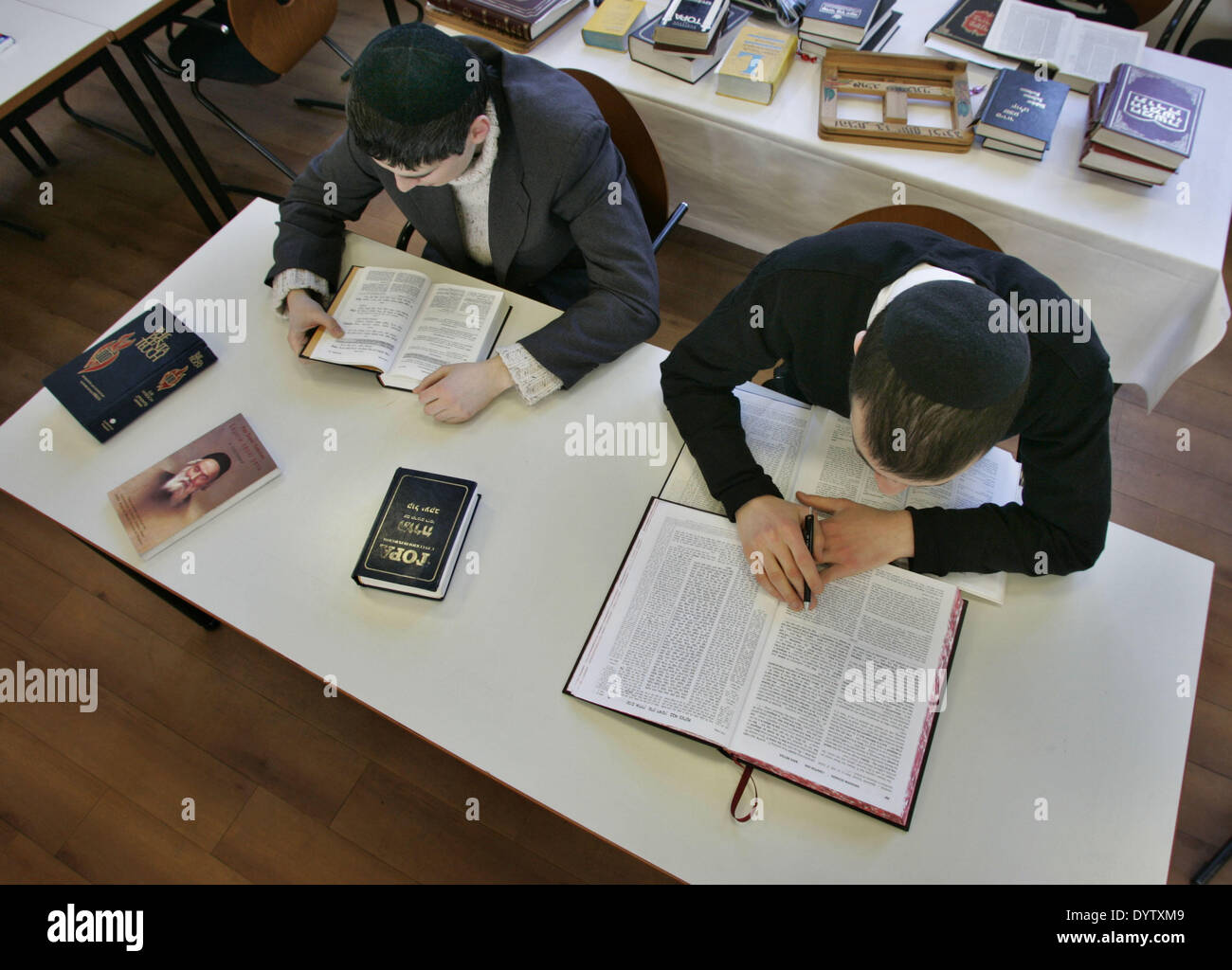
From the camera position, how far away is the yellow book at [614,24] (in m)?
2.10

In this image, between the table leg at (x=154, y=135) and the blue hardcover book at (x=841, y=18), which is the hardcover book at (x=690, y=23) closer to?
the blue hardcover book at (x=841, y=18)

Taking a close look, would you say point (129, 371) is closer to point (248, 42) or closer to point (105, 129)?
point (248, 42)

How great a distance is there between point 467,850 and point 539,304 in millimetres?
1318

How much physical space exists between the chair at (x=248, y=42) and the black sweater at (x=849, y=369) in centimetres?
194

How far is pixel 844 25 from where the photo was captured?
76.1 inches

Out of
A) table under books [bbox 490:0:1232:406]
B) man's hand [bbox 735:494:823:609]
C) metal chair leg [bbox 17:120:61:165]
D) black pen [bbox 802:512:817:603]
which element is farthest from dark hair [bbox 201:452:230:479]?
metal chair leg [bbox 17:120:61:165]

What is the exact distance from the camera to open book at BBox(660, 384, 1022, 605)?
124 centimetres

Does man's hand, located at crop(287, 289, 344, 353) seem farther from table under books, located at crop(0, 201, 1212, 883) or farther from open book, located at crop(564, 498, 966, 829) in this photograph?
open book, located at crop(564, 498, 966, 829)

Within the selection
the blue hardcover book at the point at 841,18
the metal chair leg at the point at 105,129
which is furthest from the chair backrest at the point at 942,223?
the metal chair leg at the point at 105,129

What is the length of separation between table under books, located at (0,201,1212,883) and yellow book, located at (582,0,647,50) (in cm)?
107

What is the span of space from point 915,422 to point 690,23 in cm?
158

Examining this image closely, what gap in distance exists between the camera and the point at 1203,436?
2.27m

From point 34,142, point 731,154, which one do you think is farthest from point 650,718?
point 34,142
